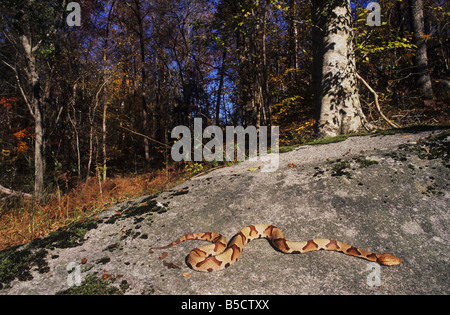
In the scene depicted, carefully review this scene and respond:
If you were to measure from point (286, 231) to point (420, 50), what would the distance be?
47.4 feet

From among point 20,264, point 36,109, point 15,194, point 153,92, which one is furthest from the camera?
point 153,92

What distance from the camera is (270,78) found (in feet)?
46.5

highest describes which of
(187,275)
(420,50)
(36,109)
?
(420,50)

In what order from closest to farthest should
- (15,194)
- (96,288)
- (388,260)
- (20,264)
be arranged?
1. (96,288)
2. (388,260)
3. (20,264)
4. (15,194)

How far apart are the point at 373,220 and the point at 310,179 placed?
34.8 inches

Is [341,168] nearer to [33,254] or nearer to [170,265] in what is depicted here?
[170,265]

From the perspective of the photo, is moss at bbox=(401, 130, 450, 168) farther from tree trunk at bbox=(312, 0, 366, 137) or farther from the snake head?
tree trunk at bbox=(312, 0, 366, 137)

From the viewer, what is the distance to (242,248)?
234 cm

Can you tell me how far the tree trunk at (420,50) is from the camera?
11.5 m

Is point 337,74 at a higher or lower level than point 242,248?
higher

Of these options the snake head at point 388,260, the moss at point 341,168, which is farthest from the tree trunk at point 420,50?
the snake head at point 388,260

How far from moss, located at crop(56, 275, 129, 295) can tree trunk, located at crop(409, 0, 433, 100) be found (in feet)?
47.5

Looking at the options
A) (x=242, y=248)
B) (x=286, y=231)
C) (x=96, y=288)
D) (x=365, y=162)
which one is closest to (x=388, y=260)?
(x=286, y=231)
